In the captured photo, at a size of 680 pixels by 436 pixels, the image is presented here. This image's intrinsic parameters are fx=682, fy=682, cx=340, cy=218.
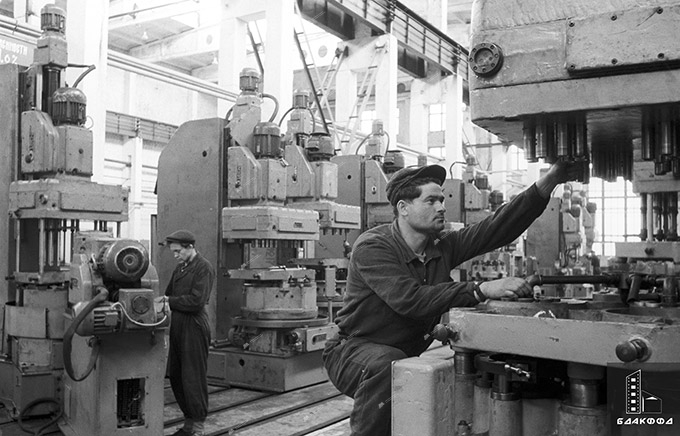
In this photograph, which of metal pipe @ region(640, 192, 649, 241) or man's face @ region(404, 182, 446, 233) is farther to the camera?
metal pipe @ region(640, 192, 649, 241)

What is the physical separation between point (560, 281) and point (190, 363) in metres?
2.45

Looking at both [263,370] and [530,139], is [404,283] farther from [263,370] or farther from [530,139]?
[263,370]

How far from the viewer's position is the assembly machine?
1.43m

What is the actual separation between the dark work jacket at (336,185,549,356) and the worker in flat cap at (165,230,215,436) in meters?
1.61

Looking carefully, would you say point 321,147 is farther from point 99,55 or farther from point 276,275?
point 99,55

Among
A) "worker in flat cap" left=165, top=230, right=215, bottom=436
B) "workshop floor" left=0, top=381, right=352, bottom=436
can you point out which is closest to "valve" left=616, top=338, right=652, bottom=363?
"workshop floor" left=0, top=381, right=352, bottom=436

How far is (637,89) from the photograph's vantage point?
150cm

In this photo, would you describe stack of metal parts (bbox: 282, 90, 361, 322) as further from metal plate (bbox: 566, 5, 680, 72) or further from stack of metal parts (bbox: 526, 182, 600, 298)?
stack of metal parts (bbox: 526, 182, 600, 298)

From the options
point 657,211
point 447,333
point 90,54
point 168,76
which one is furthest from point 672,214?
point 168,76

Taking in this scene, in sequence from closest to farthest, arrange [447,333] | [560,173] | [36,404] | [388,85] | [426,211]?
[447,333] → [560,173] → [426,211] → [36,404] → [388,85]

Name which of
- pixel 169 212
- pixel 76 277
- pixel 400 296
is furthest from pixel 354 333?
pixel 169 212

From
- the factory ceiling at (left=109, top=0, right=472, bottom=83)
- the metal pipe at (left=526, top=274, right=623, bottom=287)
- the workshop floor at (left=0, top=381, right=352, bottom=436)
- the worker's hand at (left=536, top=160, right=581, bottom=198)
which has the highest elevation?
the factory ceiling at (left=109, top=0, right=472, bottom=83)

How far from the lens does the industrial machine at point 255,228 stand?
471cm

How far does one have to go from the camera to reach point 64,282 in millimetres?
3883
